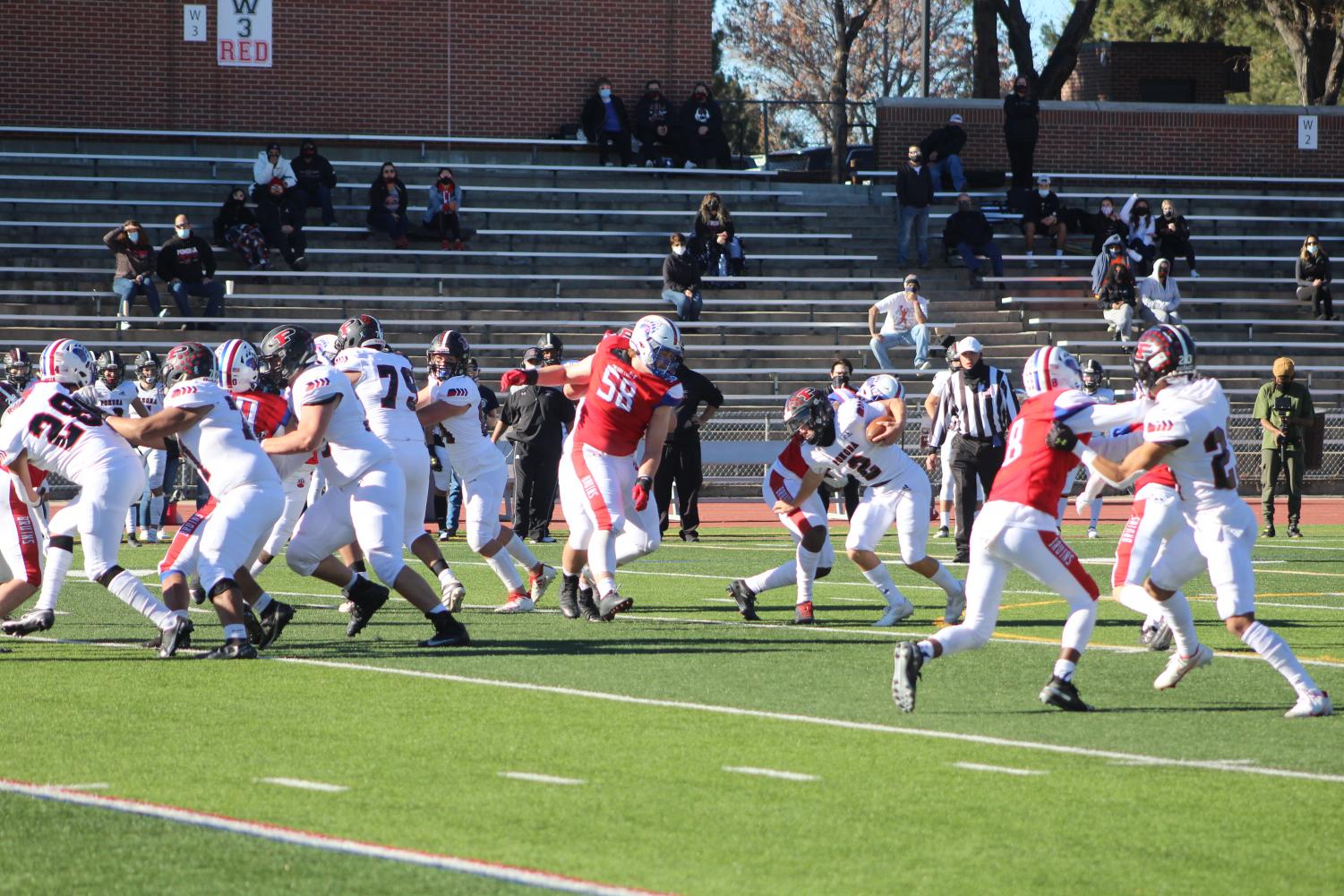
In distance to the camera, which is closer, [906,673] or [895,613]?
[906,673]

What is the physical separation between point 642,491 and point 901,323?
1474 centimetres

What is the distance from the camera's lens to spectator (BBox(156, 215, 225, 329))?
2448cm

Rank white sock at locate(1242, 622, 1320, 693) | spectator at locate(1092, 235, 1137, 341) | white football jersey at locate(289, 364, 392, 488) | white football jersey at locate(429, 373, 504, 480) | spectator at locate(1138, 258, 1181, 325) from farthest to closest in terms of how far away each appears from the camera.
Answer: spectator at locate(1138, 258, 1181, 325) → spectator at locate(1092, 235, 1137, 341) → white football jersey at locate(429, 373, 504, 480) → white football jersey at locate(289, 364, 392, 488) → white sock at locate(1242, 622, 1320, 693)

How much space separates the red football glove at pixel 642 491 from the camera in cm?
1142

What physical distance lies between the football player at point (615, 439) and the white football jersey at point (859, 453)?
1.02m

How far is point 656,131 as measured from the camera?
98.7ft

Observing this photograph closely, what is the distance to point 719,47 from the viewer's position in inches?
2233

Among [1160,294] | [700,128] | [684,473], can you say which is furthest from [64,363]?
[700,128]

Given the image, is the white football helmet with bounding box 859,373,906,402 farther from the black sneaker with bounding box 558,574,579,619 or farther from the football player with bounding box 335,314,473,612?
the football player with bounding box 335,314,473,612

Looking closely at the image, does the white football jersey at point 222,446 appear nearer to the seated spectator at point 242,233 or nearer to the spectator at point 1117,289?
the seated spectator at point 242,233

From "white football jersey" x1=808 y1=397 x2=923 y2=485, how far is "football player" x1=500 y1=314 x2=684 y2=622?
1.02 meters

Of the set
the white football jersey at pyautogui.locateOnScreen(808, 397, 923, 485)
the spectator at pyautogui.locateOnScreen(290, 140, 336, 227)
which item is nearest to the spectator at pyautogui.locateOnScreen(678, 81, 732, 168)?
the spectator at pyautogui.locateOnScreen(290, 140, 336, 227)

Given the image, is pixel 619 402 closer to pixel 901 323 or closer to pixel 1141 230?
pixel 901 323

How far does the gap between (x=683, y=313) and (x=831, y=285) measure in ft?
10.5
